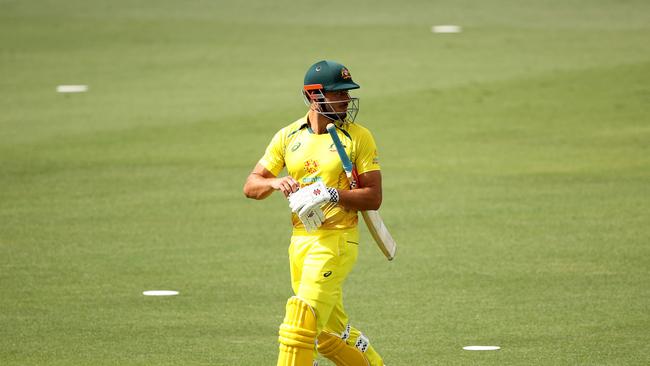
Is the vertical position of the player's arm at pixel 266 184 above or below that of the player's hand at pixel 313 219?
above

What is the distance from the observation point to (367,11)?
31.8 metres

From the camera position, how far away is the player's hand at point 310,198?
7926 millimetres

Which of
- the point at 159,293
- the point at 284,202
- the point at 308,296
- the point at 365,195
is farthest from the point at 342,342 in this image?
the point at 284,202

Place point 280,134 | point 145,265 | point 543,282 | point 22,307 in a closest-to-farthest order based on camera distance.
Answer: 1. point 280,134
2. point 22,307
3. point 543,282
4. point 145,265

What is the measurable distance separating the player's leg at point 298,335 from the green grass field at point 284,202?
206cm

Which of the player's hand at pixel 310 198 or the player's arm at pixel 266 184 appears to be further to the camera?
the player's arm at pixel 266 184

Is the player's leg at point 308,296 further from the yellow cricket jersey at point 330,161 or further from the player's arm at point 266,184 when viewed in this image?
the player's arm at point 266,184

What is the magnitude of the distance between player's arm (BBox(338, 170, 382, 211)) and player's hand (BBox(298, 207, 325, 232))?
16cm

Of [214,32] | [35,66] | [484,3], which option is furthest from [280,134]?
[484,3]

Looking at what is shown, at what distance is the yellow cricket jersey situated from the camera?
8.30m

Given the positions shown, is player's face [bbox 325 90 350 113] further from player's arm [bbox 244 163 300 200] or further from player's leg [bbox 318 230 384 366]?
player's leg [bbox 318 230 384 366]

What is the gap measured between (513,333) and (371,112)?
41.5 ft

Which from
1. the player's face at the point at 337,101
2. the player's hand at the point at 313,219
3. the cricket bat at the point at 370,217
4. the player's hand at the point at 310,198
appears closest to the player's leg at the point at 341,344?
the cricket bat at the point at 370,217

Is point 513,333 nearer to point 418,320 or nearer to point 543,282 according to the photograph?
point 418,320
